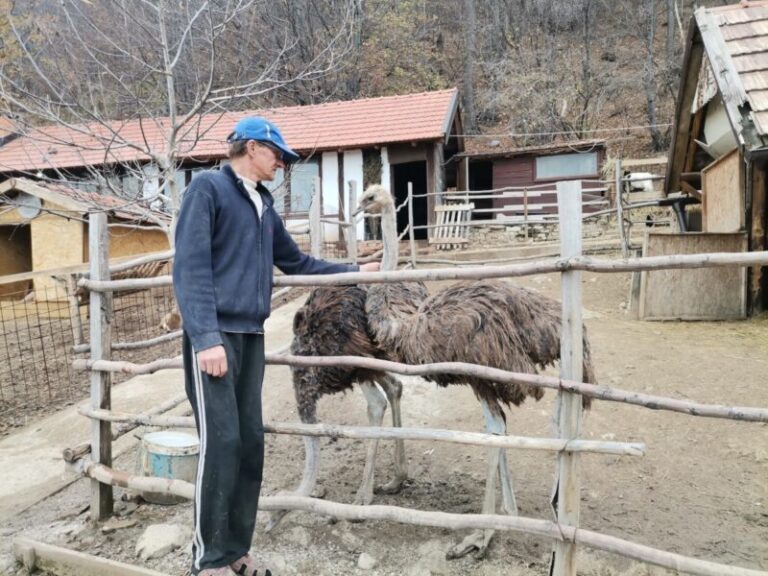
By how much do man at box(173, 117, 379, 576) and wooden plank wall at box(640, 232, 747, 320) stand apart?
18.6 ft

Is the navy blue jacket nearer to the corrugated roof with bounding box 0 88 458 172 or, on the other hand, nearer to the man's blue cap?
the man's blue cap

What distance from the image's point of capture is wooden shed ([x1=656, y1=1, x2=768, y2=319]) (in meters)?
5.57

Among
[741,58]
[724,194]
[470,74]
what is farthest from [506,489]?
[470,74]

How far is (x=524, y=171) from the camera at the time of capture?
1761 cm

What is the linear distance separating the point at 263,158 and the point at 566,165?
16063 mm

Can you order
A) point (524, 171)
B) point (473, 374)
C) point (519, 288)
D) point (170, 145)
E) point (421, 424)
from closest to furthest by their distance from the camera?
point (473, 374) < point (519, 288) < point (421, 424) < point (170, 145) < point (524, 171)

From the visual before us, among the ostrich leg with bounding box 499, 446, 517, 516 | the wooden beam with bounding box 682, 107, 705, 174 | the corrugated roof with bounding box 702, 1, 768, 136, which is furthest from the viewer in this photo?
the wooden beam with bounding box 682, 107, 705, 174

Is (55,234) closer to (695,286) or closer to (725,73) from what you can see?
(695,286)

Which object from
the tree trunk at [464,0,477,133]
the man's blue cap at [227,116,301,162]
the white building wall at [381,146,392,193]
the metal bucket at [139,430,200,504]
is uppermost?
the tree trunk at [464,0,477,133]

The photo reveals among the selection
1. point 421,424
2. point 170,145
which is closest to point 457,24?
point 170,145

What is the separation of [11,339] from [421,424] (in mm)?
→ 6389

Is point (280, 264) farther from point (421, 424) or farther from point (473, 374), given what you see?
point (421, 424)

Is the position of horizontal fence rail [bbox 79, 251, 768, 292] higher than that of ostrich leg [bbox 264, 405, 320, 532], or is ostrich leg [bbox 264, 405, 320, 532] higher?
horizontal fence rail [bbox 79, 251, 768, 292]

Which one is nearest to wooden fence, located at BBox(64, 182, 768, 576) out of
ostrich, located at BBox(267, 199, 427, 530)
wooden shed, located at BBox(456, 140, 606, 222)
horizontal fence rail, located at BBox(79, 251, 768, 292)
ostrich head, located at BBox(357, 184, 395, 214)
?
horizontal fence rail, located at BBox(79, 251, 768, 292)
